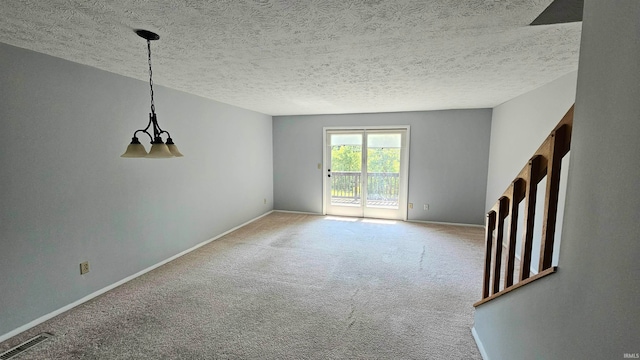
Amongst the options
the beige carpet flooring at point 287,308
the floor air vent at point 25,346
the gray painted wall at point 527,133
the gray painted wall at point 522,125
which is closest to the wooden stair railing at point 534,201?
the beige carpet flooring at point 287,308

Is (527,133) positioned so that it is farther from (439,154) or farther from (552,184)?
(552,184)

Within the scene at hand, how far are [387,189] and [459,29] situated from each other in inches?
159

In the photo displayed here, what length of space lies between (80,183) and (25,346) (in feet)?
4.25

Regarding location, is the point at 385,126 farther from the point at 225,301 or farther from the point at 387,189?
the point at 225,301

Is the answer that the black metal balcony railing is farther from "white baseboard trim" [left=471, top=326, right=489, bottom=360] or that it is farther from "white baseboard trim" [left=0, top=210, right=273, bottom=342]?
"white baseboard trim" [left=471, top=326, right=489, bottom=360]

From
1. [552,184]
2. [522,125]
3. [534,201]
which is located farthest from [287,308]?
[522,125]

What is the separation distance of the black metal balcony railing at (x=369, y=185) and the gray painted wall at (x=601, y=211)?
4362 millimetres

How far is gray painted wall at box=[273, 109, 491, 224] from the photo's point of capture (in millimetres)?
4891

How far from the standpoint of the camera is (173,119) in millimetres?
3447

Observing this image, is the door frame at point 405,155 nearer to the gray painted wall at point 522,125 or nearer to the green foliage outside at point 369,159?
the green foliage outside at point 369,159

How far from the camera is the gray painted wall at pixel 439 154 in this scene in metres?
4.89

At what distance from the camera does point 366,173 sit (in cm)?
558

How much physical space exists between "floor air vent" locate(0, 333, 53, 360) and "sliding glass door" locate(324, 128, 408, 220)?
4.49 meters

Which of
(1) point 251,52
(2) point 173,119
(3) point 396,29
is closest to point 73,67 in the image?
(2) point 173,119
